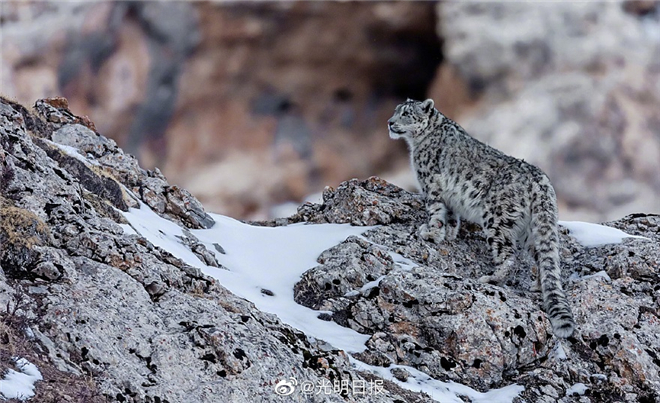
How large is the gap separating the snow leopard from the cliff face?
400 mm

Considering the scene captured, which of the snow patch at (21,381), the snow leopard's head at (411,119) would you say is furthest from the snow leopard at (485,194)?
the snow patch at (21,381)

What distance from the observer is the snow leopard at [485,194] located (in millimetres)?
13781

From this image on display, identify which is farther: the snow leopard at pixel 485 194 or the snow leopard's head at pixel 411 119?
the snow leopard's head at pixel 411 119

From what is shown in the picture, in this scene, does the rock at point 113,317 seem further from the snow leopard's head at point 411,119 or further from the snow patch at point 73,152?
the snow leopard's head at point 411,119

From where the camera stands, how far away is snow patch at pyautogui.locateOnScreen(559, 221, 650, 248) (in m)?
14.7

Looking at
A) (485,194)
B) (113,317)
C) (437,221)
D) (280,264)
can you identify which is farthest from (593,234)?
(113,317)

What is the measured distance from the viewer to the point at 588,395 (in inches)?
439

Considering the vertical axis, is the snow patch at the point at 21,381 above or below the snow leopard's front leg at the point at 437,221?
below

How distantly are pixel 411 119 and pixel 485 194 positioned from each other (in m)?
2.86

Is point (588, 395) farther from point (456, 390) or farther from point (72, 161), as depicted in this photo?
point (72, 161)

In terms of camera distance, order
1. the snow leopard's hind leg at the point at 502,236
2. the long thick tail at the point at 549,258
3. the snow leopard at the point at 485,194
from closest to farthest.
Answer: the long thick tail at the point at 549,258 → the snow leopard at the point at 485,194 → the snow leopard's hind leg at the point at 502,236

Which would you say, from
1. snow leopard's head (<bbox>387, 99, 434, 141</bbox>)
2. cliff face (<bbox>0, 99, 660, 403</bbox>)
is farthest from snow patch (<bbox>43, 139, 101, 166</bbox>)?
snow leopard's head (<bbox>387, 99, 434, 141</bbox>)

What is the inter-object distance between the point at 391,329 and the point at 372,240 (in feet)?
9.46

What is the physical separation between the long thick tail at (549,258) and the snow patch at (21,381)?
27.1 feet
